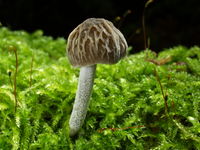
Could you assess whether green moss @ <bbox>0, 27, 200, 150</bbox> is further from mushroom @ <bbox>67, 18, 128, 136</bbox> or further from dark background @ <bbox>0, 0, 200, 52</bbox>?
dark background @ <bbox>0, 0, 200, 52</bbox>

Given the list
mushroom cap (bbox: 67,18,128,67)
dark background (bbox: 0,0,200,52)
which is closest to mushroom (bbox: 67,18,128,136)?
mushroom cap (bbox: 67,18,128,67)

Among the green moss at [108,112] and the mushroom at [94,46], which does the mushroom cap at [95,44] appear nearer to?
the mushroom at [94,46]

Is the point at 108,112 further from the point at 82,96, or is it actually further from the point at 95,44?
the point at 95,44

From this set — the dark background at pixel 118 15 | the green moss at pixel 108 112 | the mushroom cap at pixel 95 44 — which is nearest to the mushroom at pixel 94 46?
the mushroom cap at pixel 95 44

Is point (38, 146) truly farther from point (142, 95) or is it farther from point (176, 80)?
point (176, 80)

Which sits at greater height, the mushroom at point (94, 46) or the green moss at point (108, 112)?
the mushroom at point (94, 46)

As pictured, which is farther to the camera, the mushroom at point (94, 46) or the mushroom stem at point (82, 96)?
the mushroom stem at point (82, 96)
